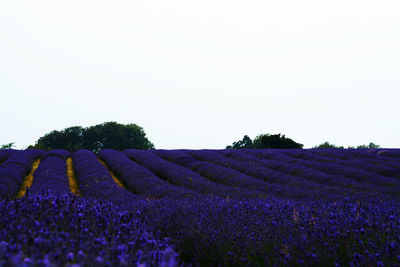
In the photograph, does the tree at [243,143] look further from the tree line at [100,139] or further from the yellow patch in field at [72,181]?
the yellow patch in field at [72,181]

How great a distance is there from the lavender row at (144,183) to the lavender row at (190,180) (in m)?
0.73

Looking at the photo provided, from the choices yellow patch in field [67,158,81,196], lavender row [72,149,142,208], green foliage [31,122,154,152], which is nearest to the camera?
lavender row [72,149,142,208]

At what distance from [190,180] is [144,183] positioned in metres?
1.62

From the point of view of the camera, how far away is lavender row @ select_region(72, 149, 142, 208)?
9627 millimetres

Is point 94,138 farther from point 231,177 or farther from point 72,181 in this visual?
point 231,177

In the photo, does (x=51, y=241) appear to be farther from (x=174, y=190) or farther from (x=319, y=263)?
(x=174, y=190)

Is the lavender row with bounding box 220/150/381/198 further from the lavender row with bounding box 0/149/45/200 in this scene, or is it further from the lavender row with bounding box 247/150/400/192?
the lavender row with bounding box 0/149/45/200

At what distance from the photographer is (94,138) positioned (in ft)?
167

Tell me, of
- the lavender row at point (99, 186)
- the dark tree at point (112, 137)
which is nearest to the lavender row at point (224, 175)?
the lavender row at point (99, 186)

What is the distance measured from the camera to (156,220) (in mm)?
Answer: 6801

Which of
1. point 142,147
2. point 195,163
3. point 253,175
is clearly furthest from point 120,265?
point 142,147

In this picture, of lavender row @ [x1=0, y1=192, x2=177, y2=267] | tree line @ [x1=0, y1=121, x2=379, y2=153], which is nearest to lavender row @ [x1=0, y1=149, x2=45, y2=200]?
lavender row @ [x1=0, y1=192, x2=177, y2=267]

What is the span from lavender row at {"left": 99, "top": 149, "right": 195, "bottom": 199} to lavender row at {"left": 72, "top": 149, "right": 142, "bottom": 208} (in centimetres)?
75

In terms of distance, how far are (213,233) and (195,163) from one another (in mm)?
14908
